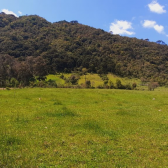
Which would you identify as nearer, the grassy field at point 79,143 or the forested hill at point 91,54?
the grassy field at point 79,143

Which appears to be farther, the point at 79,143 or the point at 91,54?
the point at 91,54

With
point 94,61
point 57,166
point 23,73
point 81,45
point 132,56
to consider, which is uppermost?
point 81,45

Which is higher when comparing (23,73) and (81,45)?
(81,45)

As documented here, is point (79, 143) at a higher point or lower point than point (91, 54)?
lower

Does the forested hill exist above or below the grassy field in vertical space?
above

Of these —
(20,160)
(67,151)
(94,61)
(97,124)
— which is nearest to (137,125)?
(97,124)

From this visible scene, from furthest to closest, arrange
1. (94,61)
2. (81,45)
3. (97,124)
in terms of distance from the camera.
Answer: (81,45) < (94,61) < (97,124)

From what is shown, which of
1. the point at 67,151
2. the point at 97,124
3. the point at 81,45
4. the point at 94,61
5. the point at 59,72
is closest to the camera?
the point at 67,151

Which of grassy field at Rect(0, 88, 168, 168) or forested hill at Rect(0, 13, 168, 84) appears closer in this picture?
grassy field at Rect(0, 88, 168, 168)

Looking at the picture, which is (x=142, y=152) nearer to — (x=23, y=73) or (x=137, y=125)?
(x=137, y=125)

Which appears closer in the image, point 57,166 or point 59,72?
point 57,166

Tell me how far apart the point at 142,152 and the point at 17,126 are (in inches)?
325

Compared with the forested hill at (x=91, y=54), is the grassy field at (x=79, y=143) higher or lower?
lower

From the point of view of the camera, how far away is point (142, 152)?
332 inches
